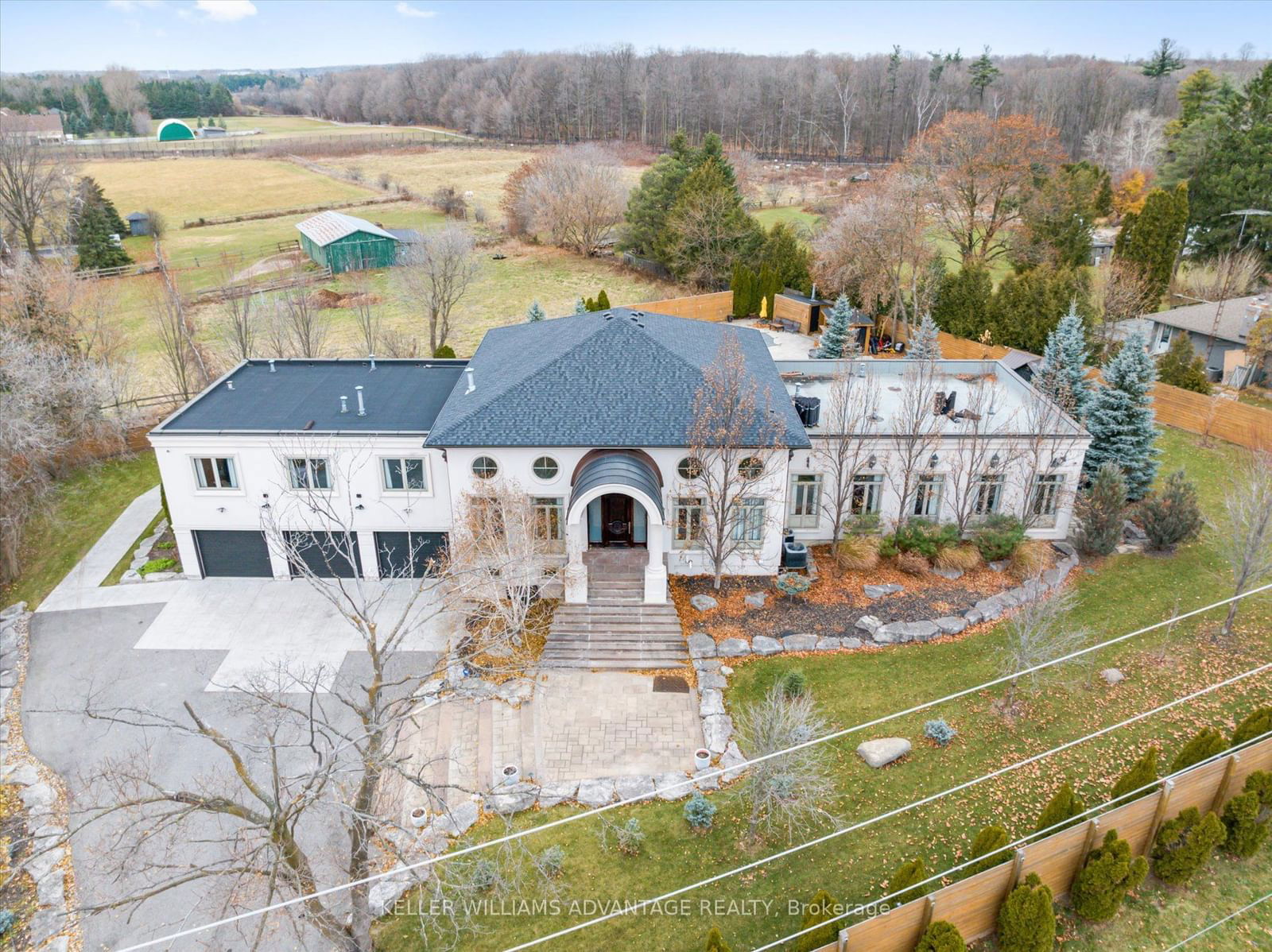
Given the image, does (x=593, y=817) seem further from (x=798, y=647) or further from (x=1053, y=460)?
(x=1053, y=460)

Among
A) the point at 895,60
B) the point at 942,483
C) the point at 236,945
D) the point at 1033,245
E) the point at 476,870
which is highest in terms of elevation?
the point at 895,60

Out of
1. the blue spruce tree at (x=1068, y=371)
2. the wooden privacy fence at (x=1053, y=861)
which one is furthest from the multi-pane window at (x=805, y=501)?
the wooden privacy fence at (x=1053, y=861)

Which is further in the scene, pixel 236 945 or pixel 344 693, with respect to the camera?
pixel 344 693

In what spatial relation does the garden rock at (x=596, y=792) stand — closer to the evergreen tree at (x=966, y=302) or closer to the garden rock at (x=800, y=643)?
the garden rock at (x=800, y=643)

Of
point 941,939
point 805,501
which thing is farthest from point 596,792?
point 805,501

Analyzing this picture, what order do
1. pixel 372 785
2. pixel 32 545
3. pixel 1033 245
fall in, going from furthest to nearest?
pixel 1033 245
pixel 32 545
pixel 372 785

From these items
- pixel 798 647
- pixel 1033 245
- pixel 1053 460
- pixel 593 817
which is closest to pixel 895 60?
pixel 1033 245

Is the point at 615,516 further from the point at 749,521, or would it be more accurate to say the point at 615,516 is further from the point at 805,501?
the point at 805,501
